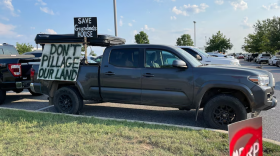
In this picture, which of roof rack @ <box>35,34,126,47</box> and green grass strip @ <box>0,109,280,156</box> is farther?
roof rack @ <box>35,34,126,47</box>

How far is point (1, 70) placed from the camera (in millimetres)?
7172

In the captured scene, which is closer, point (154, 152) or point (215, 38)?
point (154, 152)

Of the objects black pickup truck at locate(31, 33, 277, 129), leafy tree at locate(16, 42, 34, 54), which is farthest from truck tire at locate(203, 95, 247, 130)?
leafy tree at locate(16, 42, 34, 54)

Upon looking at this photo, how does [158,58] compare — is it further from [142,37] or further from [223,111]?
[142,37]

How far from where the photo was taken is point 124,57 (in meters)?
5.47

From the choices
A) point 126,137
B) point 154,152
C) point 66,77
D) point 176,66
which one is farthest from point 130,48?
point 154,152

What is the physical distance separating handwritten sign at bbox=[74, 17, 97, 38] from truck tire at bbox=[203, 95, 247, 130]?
3.23 metres

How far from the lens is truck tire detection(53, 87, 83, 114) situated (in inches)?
229

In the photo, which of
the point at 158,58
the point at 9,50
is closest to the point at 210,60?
the point at 158,58

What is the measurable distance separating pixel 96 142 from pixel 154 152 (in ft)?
3.30

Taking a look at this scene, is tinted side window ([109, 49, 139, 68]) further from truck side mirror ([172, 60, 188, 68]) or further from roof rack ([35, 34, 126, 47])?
truck side mirror ([172, 60, 188, 68])

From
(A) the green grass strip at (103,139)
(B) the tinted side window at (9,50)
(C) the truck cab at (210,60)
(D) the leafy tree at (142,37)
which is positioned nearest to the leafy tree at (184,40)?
(D) the leafy tree at (142,37)

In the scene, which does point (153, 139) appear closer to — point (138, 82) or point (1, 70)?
point (138, 82)

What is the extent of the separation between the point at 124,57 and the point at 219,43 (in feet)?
175
